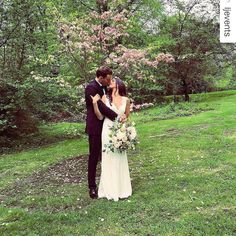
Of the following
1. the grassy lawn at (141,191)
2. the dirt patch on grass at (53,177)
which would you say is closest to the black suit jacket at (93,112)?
the grassy lawn at (141,191)

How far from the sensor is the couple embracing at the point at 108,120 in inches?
246

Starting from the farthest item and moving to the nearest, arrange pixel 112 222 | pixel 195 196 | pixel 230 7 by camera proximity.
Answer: pixel 230 7
pixel 195 196
pixel 112 222

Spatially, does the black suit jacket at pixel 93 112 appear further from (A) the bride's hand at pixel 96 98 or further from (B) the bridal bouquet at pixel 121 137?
(B) the bridal bouquet at pixel 121 137

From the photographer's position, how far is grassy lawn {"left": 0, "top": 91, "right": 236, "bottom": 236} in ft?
17.5

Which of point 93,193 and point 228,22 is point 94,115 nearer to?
point 93,193

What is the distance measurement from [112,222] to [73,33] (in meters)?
4.47

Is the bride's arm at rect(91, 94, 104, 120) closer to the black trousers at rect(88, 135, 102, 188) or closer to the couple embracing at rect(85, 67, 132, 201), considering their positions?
the couple embracing at rect(85, 67, 132, 201)

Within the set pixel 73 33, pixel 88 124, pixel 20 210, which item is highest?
pixel 73 33

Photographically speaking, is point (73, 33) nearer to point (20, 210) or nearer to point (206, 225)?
point (20, 210)

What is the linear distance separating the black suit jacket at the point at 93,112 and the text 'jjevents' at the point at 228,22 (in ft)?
8.63

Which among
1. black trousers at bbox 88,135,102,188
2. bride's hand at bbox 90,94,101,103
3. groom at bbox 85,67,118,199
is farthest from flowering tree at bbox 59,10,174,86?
black trousers at bbox 88,135,102,188

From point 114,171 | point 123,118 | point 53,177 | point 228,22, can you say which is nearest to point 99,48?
point 228,22

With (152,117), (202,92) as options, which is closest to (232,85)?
(202,92)

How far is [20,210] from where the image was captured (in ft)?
20.5
